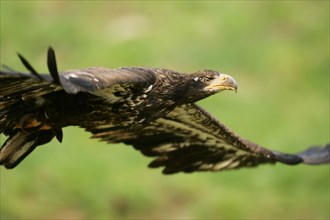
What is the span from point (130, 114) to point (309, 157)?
14.7 feet

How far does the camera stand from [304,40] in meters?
31.3

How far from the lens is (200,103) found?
26672 mm

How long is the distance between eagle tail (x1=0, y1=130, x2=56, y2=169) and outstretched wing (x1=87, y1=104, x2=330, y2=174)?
1118 millimetres

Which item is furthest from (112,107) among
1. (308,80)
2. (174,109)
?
(308,80)

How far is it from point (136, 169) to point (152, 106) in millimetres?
9058

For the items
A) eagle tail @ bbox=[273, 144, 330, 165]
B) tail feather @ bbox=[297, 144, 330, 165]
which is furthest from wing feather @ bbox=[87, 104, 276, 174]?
tail feather @ bbox=[297, 144, 330, 165]

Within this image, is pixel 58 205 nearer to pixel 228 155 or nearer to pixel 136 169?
pixel 136 169

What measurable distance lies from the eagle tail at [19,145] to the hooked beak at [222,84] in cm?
207

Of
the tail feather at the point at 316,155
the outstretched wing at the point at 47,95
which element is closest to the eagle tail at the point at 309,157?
the tail feather at the point at 316,155

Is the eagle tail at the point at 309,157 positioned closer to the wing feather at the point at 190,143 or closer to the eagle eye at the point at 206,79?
the wing feather at the point at 190,143

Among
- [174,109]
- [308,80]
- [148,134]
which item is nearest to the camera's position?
[174,109]

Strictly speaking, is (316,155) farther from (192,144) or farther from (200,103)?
(200,103)

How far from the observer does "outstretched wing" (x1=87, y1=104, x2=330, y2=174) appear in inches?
708

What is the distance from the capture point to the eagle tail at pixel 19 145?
650 inches
